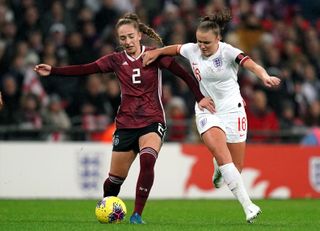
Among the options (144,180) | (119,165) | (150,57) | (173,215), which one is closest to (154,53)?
(150,57)

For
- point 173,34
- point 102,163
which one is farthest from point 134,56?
point 173,34

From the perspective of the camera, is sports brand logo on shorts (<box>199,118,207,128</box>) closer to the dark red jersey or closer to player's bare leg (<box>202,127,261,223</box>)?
player's bare leg (<box>202,127,261,223</box>)

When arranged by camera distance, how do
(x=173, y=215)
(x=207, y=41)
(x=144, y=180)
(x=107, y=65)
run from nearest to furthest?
(x=144, y=180) < (x=207, y=41) < (x=107, y=65) < (x=173, y=215)

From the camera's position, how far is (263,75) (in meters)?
10.2

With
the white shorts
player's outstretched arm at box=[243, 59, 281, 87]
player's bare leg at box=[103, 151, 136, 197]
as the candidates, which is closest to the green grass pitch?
player's bare leg at box=[103, 151, 136, 197]

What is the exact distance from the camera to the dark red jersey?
11023 millimetres

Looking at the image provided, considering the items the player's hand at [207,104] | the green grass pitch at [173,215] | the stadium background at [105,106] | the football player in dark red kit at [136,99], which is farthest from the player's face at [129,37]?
the stadium background at [105,106]

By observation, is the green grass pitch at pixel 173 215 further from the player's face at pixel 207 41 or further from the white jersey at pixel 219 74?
the player's face at pixel 207 41

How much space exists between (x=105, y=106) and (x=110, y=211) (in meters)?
8.19

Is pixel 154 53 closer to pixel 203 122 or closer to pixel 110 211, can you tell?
pixel 203 122

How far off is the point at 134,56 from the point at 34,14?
8523 mm

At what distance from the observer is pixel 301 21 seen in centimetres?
2320

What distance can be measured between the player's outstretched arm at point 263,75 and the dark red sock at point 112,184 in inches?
79.1

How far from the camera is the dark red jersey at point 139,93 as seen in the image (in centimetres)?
1102
